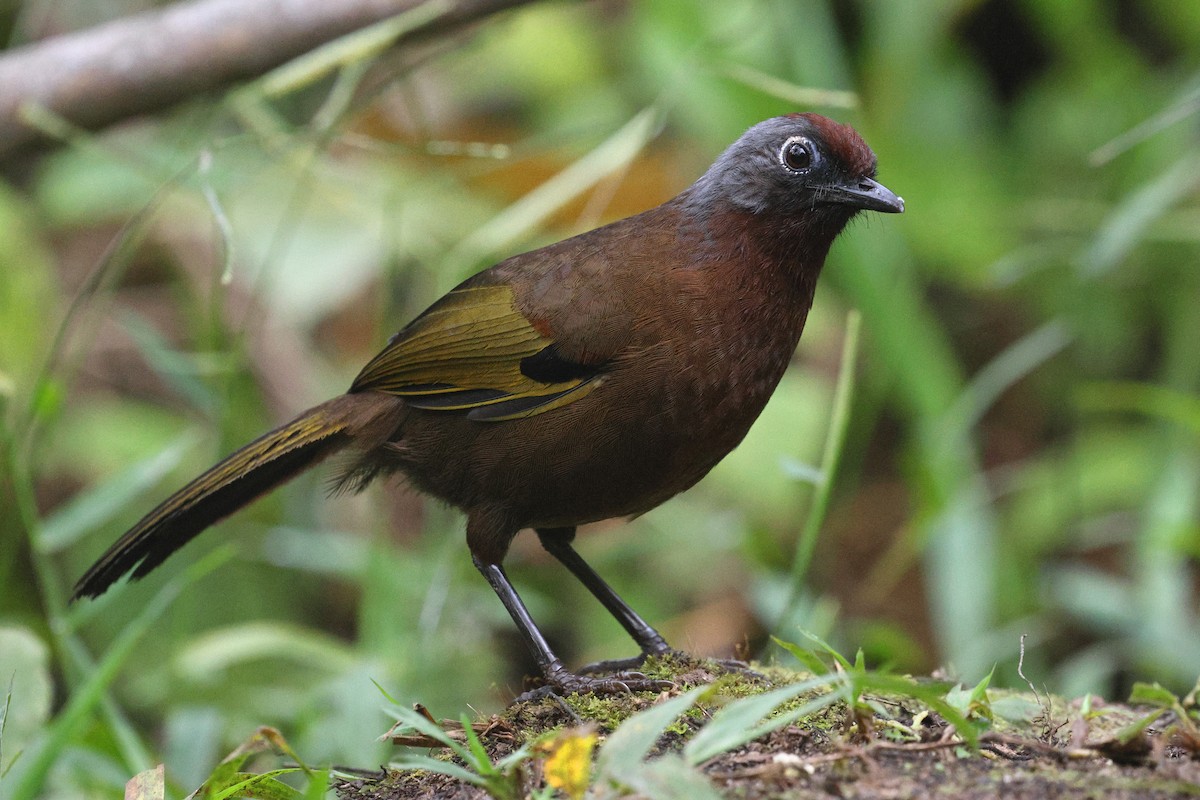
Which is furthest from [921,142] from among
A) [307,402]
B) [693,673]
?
[693,673]

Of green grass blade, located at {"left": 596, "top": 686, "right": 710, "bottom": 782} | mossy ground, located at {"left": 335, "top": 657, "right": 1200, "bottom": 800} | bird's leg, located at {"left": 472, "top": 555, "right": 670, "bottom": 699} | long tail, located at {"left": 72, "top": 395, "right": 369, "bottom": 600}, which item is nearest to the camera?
green grass blade, located at {"left": 596, "top": 686, "right": 710, "bottom": 782}

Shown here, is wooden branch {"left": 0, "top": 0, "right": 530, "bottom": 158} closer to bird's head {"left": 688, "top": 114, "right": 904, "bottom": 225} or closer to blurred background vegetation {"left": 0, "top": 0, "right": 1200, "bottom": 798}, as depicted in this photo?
blurred background vegetation {"left": 0, "top": 0, "right": 1200, "bottom": 798}

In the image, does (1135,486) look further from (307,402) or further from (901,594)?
(307,402)

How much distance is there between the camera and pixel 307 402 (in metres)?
6.59

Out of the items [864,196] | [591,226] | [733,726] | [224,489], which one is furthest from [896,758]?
[591,226]

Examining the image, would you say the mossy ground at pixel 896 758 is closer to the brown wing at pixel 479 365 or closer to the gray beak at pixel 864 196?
the brown wing at pixel 479 365

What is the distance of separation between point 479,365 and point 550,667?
2.78 feet

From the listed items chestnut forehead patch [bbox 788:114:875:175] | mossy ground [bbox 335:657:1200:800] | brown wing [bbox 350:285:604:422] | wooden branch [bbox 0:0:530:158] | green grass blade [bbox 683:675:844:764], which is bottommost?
mossy ground [bbox 335:657:1200:800]

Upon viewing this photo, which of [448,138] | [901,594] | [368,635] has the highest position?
[448,138]

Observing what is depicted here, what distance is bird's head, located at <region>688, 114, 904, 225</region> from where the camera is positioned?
3307 mm

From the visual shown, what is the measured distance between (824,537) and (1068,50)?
2.94 metres

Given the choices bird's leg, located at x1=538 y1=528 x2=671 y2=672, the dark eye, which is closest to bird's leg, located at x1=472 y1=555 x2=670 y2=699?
bird's leg, located at x1=538 y1=528 x2=671 y2=672

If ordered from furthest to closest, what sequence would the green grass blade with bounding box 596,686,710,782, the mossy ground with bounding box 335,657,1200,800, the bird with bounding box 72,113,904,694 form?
the bird with bounding box 72,113,904,694
the mossy ground with bounding box 335,657,1200,800
the green grass blade with bounding box 596,686,710,782

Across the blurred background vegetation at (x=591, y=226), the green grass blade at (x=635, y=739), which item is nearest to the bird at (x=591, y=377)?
the blurred background vegetation at (x=591, y=226)
